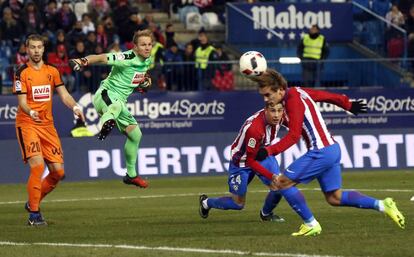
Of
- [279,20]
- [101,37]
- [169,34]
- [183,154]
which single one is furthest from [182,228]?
[279,20]

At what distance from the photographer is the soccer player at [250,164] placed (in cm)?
1485

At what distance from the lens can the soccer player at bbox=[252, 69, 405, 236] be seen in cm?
1374

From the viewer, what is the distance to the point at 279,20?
117 feet

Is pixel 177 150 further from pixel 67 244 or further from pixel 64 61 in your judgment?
pixel 67 244

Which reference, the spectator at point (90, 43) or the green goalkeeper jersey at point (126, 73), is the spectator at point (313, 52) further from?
the green goalkeeper jersey at point (126, 73)

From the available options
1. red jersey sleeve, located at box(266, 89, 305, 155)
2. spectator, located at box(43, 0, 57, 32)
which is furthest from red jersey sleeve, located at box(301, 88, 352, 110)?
spectator, located at box(43, 0, 57, 32)

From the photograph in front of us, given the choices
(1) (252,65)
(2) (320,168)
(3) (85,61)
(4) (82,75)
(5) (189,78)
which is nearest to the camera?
(2) (320,168)

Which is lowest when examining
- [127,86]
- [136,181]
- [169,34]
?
[136,181]

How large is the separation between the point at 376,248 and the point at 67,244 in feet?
11.2

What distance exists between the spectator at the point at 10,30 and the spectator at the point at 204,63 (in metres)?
4.54

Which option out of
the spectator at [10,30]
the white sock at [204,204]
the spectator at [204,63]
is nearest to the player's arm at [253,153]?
the white sock at [204,204]

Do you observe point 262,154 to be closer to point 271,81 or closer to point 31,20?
point 271,81

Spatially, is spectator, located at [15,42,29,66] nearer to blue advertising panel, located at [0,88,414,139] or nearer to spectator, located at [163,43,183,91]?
blue advertising panel, located at [0,88,414,139]

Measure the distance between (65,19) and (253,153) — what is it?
18891mm
